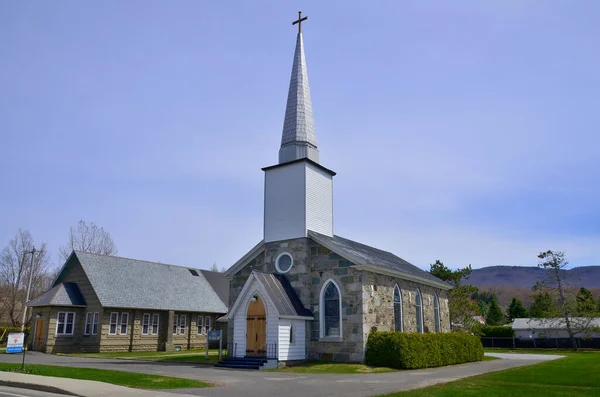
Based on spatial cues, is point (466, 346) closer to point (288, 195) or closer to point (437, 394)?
point (288, 195)

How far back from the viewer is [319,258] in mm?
25094

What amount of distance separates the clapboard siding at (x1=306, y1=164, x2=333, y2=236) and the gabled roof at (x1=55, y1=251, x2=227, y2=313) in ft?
53.7

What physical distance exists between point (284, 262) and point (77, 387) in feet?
44.8

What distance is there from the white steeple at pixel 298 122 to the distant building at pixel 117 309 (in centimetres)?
1682

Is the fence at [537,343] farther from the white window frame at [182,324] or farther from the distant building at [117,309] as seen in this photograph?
the white window frame at [182,324]

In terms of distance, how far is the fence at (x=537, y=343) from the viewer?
51.1 meters

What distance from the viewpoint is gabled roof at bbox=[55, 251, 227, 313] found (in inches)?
1375

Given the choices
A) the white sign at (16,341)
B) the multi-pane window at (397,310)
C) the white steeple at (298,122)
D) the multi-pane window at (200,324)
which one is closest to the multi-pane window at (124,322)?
the multi-pane window at (200,324)

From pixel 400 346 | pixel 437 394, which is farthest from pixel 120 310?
pixel 437 394

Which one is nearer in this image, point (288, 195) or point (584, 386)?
point (584, 386)

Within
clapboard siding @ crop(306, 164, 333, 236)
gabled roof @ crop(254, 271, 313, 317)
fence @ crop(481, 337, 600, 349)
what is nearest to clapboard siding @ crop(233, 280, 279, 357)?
gabled roof @ crop(254, 271, 313, 317)

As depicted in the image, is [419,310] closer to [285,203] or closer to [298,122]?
[285,203]

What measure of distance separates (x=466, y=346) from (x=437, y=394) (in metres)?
16.9

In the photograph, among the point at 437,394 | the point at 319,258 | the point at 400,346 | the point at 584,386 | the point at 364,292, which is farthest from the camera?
the point at 319,258
